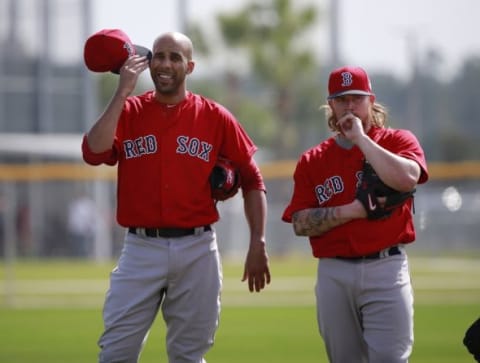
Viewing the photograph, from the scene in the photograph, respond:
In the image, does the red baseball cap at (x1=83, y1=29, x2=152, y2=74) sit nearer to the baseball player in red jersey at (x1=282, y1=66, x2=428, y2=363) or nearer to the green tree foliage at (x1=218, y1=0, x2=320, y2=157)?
the baseball player in red jersey at (x1=282, y1=66, x2=428, y2=363)

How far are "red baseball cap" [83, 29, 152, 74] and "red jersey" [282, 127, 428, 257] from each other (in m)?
1.21

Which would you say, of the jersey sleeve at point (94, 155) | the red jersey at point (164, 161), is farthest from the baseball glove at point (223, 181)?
the jersey sleeve at point (94, 155)

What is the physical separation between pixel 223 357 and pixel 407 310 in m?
5.89

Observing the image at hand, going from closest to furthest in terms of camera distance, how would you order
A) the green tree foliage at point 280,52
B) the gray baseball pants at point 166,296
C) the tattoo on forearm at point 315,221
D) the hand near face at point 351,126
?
the hand near face at point 351,126
the tattoo on forearm at point 315,221
the gray baseball pants at point 166,296
the green tree foliage at point 280,52

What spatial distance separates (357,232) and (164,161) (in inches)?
48.6

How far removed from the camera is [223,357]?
498 inches

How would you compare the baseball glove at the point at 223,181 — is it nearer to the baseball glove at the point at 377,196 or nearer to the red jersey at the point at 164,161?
the red jersey at the point at 164,161

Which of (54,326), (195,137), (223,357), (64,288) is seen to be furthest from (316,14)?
(195,137)

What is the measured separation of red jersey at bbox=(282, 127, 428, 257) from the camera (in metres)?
7.00

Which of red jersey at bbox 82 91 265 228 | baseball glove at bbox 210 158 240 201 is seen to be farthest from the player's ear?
baseball glove at bbox 210 158 240 201

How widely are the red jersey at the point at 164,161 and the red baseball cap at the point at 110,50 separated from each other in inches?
10.1

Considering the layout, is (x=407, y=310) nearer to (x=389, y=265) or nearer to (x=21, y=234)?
(x=389, y=265)

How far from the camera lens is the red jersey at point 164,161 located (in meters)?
7.30

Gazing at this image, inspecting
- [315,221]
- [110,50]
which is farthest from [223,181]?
[110,50]
